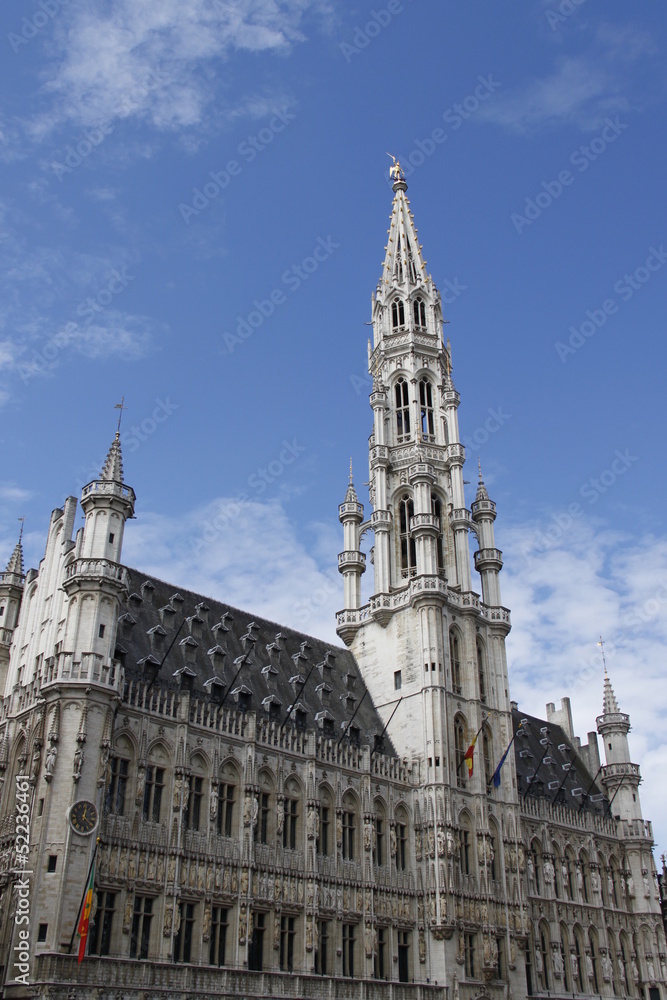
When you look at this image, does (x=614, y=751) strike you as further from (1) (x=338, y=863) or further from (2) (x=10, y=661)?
(2) (x=10, y=661)

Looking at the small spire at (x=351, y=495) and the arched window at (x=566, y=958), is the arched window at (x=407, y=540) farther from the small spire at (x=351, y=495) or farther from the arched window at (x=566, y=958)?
the arched window at (x=566, y=958)

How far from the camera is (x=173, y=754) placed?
46.5 meters

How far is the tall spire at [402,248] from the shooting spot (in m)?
81.9

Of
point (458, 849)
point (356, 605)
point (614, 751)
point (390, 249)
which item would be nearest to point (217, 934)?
point (458, 849)

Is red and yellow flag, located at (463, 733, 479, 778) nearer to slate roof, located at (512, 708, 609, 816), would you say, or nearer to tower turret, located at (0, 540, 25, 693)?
slate roof, located at (512, 708, 609, 816)

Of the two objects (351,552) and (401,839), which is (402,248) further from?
(401,839)

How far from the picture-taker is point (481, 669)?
6550cm

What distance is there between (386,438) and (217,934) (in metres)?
39.7

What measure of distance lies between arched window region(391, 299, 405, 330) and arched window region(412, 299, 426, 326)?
1017mm

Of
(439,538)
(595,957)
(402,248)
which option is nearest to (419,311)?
(402,248)

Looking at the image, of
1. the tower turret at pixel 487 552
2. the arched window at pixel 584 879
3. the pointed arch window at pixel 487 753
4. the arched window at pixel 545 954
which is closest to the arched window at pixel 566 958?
the arched window at pixel 545 954

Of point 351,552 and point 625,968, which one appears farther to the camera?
point 351,552

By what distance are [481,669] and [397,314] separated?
1237 inches

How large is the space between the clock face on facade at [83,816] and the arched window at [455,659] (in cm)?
2792
